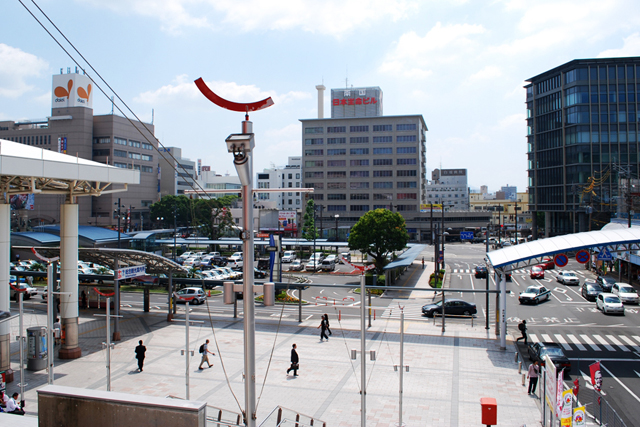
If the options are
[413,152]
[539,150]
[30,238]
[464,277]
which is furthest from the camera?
[413,152]

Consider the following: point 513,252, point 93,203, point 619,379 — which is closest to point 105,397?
point 619,379

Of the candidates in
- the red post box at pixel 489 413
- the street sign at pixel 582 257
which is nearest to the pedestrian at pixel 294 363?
the red post box at pixel 489 413

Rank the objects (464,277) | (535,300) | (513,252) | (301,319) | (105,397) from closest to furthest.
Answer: (105,397) → (513,252) → (301,319) → (535,300) → (464,277)

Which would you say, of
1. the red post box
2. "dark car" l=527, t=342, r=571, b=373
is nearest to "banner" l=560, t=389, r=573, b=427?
the red post box

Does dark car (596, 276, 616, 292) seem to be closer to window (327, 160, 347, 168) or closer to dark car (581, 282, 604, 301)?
dark car (581, 282, 604, 301)

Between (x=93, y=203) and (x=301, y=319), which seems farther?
(x=93, y=203)

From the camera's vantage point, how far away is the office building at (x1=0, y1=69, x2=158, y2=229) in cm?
9475

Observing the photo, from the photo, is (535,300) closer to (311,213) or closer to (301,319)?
(301,319)

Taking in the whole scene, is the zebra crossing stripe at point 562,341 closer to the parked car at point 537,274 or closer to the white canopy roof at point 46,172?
the white canopy roof at point 46,172

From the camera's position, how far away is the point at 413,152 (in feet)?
314

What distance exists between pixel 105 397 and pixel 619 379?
18556 mm

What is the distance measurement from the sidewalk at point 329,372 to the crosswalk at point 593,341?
2910 millimetres

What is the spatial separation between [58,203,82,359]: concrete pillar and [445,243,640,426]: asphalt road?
2035 cm

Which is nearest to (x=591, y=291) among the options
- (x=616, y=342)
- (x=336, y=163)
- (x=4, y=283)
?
(x=616, y=342)
